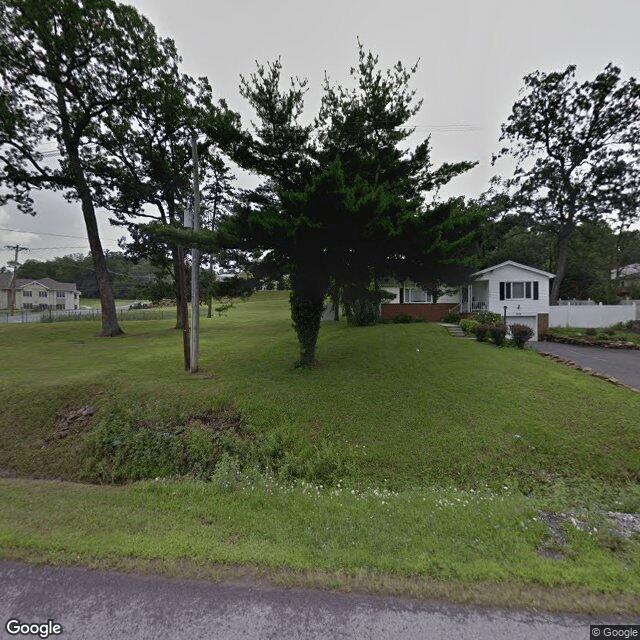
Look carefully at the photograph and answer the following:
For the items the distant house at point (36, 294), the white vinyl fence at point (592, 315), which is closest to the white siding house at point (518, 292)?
the white vinyl fence at point (592, 315)

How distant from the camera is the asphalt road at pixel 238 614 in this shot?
1.89m

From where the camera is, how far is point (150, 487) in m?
3.95

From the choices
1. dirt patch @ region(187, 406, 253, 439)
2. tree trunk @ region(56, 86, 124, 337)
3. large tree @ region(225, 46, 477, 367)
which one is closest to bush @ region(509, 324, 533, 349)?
large tree @ region(225, 46, 477, 367)

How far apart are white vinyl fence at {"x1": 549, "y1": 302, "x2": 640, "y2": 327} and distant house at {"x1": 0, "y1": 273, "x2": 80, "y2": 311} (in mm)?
71082

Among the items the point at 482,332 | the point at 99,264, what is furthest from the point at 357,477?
the point at 99,264

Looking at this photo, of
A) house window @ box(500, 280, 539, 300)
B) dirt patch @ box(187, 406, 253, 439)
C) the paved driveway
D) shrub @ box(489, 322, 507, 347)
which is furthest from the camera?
house window @ box(500, 280, 539, 300)

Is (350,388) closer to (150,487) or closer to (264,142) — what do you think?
(150,487)

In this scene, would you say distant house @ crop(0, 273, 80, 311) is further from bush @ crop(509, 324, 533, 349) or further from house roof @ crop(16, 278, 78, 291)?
bush @ crop(509, 324, 533, 349)

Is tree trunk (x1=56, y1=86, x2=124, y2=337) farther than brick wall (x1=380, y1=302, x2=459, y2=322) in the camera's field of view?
No

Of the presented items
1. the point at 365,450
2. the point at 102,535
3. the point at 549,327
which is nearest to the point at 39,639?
the point at 102,535

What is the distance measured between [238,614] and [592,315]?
2485 centimetres

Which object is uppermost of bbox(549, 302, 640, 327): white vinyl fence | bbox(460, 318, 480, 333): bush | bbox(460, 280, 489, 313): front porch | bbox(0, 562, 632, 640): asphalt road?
bbox(460, 280, 489, 313): front porch

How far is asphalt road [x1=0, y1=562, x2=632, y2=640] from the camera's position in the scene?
1895mm

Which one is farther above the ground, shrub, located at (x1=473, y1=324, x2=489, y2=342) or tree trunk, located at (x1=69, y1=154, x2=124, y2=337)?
tree trunk, located at (x1=69, y1=154, x2=124, y2=337)
